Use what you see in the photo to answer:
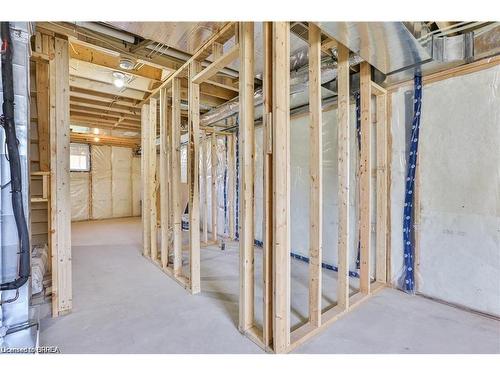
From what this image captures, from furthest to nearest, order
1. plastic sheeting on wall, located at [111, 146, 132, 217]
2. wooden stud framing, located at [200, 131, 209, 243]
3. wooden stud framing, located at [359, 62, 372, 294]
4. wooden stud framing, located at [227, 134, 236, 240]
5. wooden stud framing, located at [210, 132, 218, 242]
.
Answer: plastic sheeting on wall, located at [111, 146, 132, 217] → wooden stud framing, located at [227, 134, 236, 240] → wooden stud framing, located at [210, 132, 218, 242] → wooden stud framing, located at [200, 131, 209, 243] → wooden stud framing, located at [359, 62, 372, 294]

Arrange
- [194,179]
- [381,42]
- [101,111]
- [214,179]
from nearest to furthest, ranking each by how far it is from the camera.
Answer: [381,42] < [194,179] < [214,179] < [101,111]

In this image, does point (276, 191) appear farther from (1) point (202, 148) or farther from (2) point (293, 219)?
(1) point (202, 148)

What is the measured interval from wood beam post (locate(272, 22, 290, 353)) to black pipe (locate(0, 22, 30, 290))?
157 centimetres

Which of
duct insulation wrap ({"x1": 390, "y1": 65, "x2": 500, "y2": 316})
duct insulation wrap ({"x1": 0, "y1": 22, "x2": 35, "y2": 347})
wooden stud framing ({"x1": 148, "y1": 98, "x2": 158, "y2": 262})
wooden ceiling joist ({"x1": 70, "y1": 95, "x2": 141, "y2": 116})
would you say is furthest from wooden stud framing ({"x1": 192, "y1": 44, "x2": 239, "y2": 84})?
wooden ceiling joist ({"x1": 70, "y1": 95, "x2": 141, "y2": 116})

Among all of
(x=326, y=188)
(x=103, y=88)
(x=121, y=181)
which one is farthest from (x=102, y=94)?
(x=121, y=181)

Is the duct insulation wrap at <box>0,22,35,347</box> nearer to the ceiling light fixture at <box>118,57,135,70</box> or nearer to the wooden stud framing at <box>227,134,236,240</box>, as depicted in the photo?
the ceiling light fixture at <box>118,57,135,70</box>

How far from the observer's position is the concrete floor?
5.71ft

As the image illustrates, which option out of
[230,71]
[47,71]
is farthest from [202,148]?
[47,71]

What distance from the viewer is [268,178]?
1737 mm

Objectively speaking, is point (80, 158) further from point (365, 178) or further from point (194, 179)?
point (365, 178)

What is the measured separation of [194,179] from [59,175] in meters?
1.17

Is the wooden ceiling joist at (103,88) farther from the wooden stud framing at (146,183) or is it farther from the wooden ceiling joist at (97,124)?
the wooden ceiling joist at (97,124)

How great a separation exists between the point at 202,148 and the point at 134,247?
212 centimetres

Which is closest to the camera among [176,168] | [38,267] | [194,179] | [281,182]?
[281,182]
